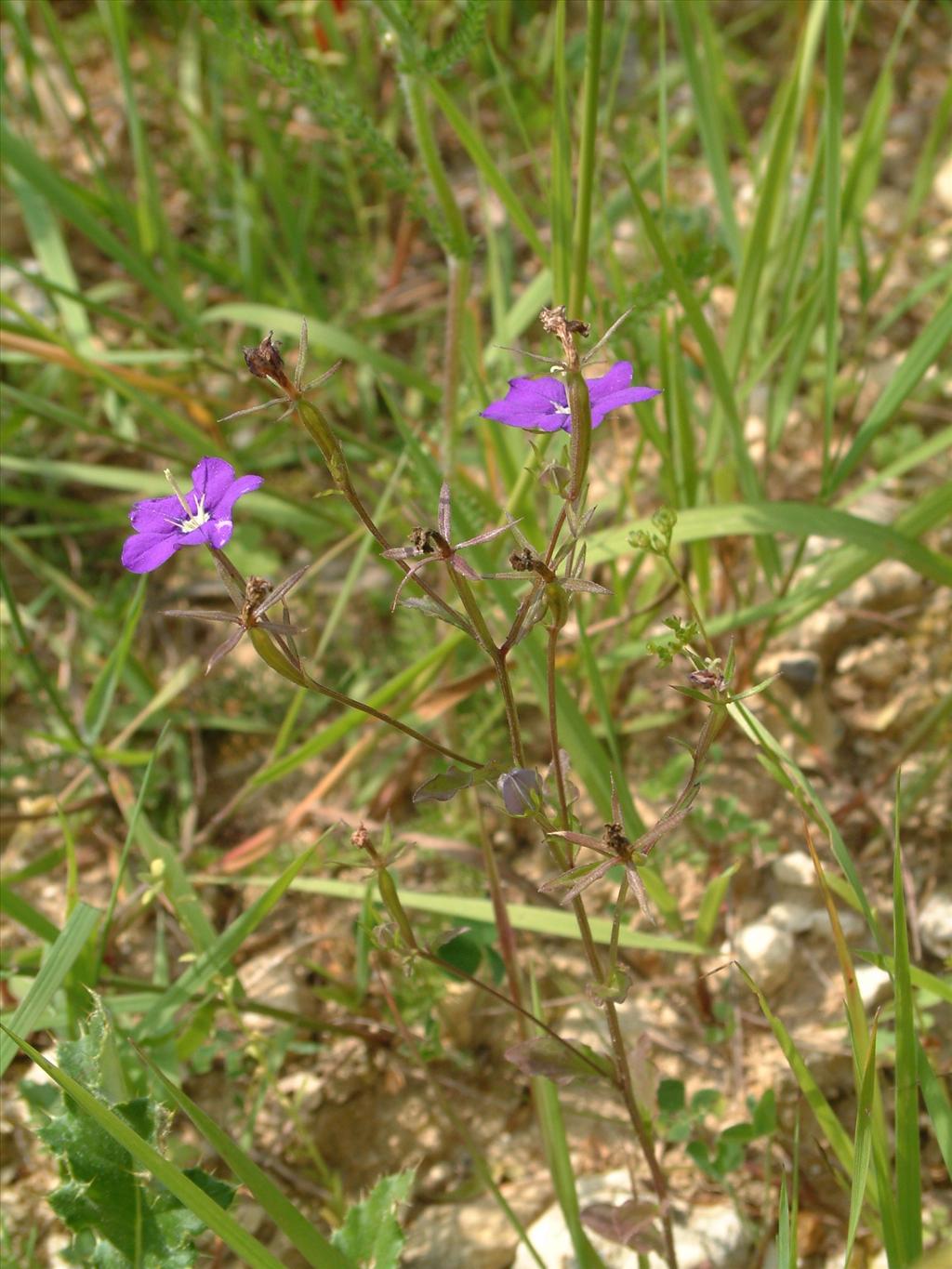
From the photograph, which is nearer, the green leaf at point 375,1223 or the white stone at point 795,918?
the green leaf at point 375,1223

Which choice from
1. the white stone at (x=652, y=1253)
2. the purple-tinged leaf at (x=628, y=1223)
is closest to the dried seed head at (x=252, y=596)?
the purple-tinged leaf at (x=628, y=1223)

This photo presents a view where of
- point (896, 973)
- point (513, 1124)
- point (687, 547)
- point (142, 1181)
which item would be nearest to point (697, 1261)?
point (513, 1124)

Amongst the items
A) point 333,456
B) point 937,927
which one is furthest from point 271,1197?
point 937,927

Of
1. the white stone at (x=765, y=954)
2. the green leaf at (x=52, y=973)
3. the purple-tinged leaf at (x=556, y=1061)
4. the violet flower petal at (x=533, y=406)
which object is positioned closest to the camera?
the violet flower petal at (x=533, y=406)

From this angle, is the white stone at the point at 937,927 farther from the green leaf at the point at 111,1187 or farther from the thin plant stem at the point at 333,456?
the thin plant stem at the point at 333,456

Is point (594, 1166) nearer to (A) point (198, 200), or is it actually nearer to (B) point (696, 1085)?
(B) point (696, 1085)

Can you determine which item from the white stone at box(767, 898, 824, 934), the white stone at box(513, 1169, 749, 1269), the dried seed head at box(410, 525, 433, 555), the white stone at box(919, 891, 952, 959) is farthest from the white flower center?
the white stone at box(919, 891, 952, 959)
